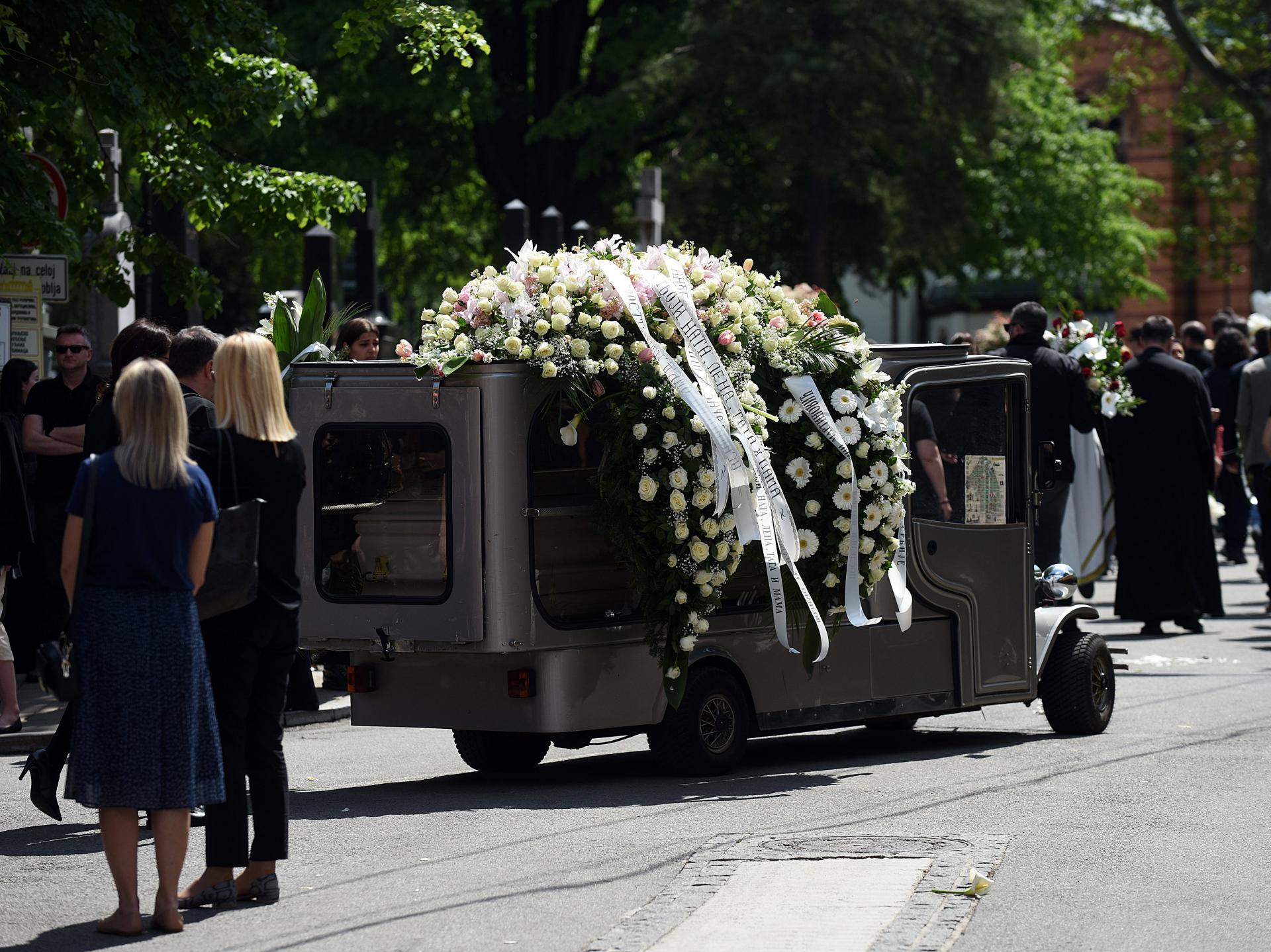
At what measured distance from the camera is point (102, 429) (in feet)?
24.9

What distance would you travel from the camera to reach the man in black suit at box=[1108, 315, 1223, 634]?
15062 mm

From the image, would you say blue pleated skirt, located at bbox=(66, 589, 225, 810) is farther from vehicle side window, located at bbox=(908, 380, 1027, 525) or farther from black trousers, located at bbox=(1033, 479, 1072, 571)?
black trousers, located at bbox=(1033, 479, 1072, 571)

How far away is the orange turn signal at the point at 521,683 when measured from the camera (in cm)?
866

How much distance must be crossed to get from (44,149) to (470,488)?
21.0 ft

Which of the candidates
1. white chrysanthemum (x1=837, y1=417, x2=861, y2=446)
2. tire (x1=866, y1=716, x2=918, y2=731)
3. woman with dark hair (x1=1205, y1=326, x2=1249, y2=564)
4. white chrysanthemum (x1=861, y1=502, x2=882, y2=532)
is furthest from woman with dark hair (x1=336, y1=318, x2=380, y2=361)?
woman with dark hair (x1=1205, y1=326, x2=1249, y2=564)

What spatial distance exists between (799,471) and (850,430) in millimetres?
284

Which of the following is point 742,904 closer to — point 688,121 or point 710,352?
point 710,352

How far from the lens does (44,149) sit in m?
13.7

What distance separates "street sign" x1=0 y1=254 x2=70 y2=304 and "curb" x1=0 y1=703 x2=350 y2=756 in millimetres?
3089

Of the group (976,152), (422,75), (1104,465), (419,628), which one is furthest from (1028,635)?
(976,152)

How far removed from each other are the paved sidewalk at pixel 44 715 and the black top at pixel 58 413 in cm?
119

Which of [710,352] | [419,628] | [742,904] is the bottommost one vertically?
[742,904]

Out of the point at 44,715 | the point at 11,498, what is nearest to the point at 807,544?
the point at 11,498

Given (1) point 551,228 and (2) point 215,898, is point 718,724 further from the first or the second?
(1) point 551,228
